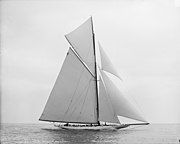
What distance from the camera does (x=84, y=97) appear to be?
1977 cm

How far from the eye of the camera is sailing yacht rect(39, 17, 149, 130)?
1908cm

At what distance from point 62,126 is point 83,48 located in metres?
4.94

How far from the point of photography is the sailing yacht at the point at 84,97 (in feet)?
62.6

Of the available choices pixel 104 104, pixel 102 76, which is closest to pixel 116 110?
pixel 104 104

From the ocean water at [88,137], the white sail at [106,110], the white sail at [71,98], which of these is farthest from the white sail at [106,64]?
the ocean water at [88,137]

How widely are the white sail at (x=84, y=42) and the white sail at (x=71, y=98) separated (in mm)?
726

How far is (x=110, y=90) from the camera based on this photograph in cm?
1923

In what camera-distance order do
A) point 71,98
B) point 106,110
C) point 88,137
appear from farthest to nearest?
point 71,98 < point 106,110 < point 88,137

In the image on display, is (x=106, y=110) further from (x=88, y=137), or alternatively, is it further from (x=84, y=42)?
(x=84, y=42)

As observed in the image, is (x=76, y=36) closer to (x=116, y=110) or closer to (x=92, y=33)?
(x=92, y=33)

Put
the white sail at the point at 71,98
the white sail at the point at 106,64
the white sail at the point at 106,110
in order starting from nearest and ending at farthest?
the white sail at the point at 106,110
the white sail at the point at 106,64
the white sail at the point at 71,98

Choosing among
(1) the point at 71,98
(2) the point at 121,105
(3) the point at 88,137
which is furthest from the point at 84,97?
(3) the point at 88,137

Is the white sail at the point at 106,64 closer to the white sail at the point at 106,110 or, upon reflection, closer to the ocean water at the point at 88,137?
the white sail at the point at 106,110

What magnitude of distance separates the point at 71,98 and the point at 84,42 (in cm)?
351
